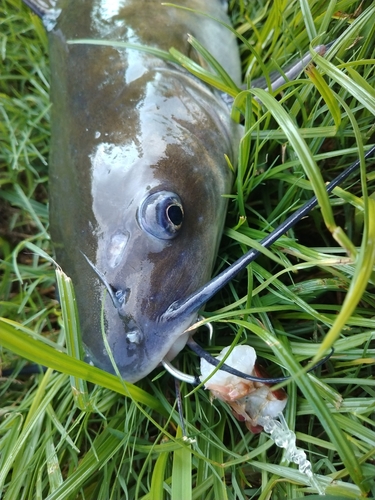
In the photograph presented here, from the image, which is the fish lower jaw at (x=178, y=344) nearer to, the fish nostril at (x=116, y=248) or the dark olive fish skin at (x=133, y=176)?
the dark olive fish skin at (x=133, y=176)

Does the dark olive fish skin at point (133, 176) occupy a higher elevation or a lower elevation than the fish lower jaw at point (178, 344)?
higher

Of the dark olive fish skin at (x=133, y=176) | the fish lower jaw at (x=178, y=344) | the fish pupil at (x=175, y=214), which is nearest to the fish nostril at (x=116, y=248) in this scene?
the dark olive fish skin at (x=133, y=176)

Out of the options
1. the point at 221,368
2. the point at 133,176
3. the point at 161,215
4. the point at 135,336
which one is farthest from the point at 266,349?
the point at 133,176

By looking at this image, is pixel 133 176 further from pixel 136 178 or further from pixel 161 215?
pixel 161 215

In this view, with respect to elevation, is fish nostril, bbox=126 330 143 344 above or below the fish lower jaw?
above

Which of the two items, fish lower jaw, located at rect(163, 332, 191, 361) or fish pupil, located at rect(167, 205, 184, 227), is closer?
fish pupil, located at rect(167, 205, 184, 227)

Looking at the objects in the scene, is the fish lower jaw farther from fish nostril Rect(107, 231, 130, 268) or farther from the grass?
fish nostril Rect(107, 231, 130, 268)

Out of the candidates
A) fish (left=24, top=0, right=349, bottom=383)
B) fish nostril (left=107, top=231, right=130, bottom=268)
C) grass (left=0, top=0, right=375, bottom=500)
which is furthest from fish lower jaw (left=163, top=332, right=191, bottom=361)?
fish nostril (left=107, top=231, right=130, bottom=268)
